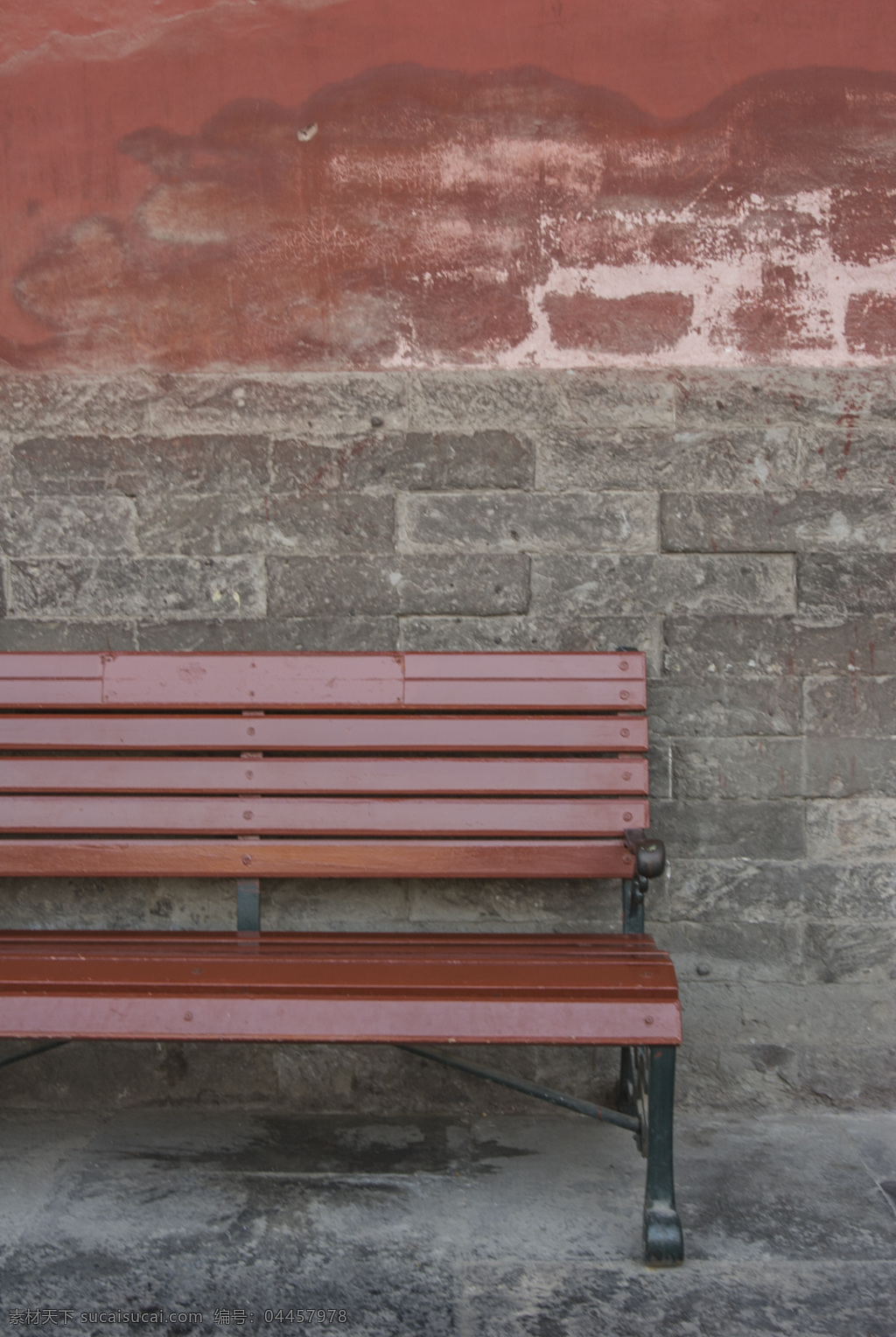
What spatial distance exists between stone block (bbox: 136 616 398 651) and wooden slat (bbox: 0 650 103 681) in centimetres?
23

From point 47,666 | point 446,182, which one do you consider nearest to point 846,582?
point 446,182

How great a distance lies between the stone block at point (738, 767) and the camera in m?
2.97

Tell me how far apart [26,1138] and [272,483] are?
6.04ft

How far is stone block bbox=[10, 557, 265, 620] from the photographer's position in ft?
9.92

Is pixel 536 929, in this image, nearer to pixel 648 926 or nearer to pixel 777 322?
pixel 648 926

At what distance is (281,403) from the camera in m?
3.04

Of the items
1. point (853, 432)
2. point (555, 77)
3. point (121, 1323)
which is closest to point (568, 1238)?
point (121, 1323)

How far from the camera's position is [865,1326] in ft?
6.41

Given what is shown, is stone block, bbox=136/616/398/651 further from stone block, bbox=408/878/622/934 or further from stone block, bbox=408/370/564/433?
stone block, bbox=408/878/622/934

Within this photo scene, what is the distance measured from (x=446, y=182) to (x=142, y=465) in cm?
117

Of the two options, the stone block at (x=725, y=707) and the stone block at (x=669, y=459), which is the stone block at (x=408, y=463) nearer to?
the stone block at (x=669, y=459)

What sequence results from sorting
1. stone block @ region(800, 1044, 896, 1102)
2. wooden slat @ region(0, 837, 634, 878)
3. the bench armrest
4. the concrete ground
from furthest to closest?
1. stone block @ region(800, 1044, 896, 1102)
2. wooden slat @ region(0, 837, 634, 878)
3. the bench armrest
4. the concrete ground

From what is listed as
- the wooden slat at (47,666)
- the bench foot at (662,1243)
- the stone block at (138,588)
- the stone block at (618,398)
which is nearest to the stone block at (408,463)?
the stone block at (618,398)

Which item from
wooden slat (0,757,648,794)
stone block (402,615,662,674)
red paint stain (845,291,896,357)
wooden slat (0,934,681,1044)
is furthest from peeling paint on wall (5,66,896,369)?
wooden slat (0,934,681,1044)
